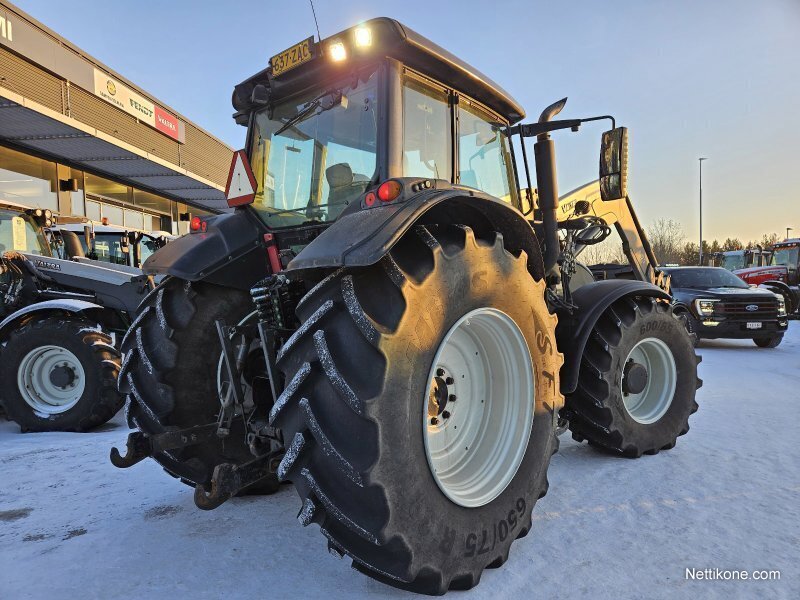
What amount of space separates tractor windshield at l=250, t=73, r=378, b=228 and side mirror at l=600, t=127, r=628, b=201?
162cm

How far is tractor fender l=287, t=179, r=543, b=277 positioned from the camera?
171 centimetres

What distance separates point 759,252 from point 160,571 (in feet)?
69.4

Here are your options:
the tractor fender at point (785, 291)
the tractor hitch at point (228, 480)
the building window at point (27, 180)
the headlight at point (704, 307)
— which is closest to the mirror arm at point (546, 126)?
the tractor hitch at point (228, 480)

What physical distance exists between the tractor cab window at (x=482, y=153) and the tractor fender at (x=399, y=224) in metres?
0.55

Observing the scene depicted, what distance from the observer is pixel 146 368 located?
266 cm

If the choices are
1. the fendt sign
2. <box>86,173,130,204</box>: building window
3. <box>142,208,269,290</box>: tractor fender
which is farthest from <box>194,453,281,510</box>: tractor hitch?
<box>86,173,130,204</box>: building window

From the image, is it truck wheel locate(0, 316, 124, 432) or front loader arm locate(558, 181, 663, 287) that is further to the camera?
truck wheel locate(0, 316, 124, 432)

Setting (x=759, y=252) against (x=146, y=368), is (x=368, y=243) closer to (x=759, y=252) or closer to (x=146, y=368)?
(x=146, y=368)

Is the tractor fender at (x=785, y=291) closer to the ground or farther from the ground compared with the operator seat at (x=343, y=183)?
closer to the ground

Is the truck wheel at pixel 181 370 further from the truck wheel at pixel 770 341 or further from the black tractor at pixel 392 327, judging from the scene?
the truck wheel at pixel 770 341

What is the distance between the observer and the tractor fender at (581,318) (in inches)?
123

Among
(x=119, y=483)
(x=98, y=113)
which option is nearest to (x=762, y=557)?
(x=119, y=483)

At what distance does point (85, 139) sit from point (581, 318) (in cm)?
1371

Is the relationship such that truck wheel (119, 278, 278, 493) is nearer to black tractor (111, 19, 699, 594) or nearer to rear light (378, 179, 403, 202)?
black tractor (111, 19, 699, 594)
